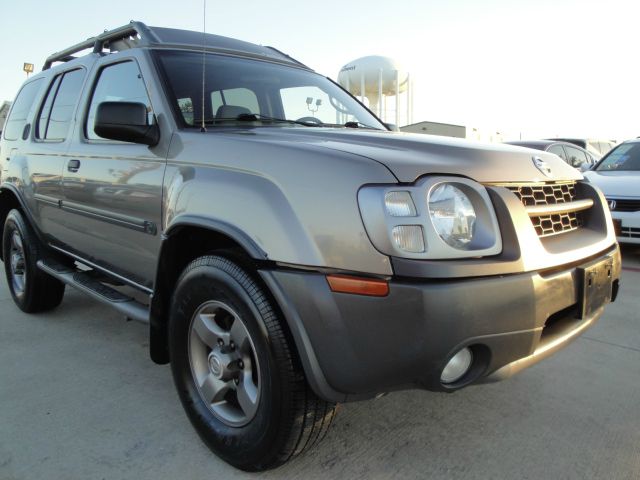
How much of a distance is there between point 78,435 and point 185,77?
5.92 feet

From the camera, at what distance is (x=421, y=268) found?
63.1 inches

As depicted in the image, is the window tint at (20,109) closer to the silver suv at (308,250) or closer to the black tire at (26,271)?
the black tire at (26,271)

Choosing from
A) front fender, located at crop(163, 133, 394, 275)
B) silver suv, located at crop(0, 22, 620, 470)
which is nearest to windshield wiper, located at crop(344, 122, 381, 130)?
silver suv, located at crop(0, 22, 620, 470)

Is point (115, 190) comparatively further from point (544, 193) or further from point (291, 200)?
point (544, 193)

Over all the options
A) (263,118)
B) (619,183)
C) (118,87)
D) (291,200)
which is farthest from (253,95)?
(619,183)

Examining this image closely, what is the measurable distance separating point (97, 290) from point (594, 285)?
2619 millimetres

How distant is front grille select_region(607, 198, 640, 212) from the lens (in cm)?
592

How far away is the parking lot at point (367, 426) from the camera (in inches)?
82.5

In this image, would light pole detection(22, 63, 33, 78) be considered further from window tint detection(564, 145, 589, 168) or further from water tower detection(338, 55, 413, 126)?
water tower detection(338, 55, 413, 126)

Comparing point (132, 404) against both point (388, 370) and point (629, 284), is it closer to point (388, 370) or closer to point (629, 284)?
point (388, 370)

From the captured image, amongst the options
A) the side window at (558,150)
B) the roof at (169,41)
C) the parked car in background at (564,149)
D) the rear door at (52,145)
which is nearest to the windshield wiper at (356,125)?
the roof at (169,41)

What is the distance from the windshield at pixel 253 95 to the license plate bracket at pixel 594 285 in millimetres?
1537

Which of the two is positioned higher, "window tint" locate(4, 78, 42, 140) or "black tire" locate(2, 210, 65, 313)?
"window tint" locate(4, 78, 42, 140)

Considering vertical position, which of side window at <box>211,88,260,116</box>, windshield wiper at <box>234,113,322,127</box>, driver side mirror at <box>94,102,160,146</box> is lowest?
driver side mirror at <box>94,102,160,146</box>
